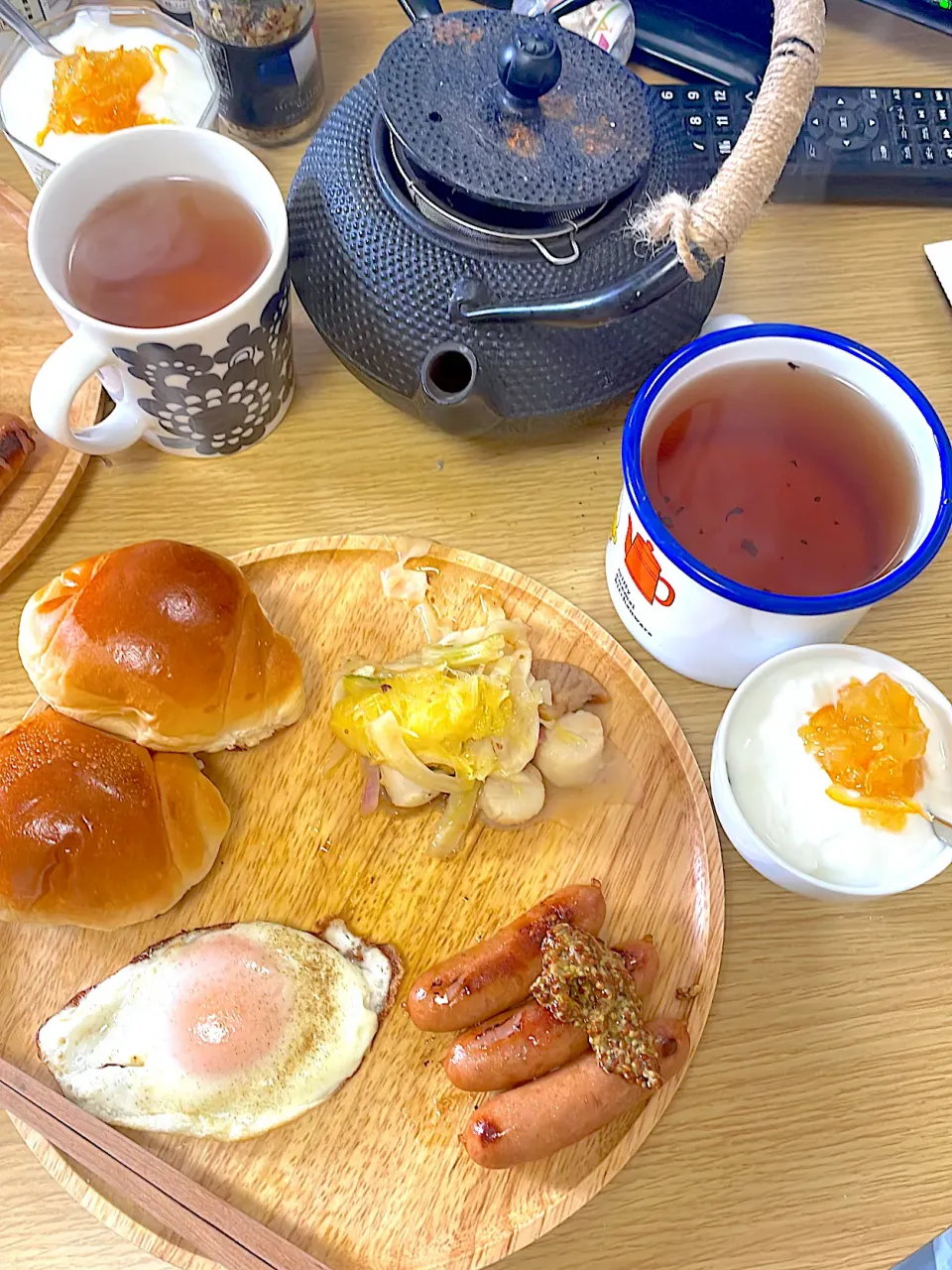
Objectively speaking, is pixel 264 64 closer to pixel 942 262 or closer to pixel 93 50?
pixel 93 50

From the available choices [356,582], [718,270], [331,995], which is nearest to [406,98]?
[718,270]

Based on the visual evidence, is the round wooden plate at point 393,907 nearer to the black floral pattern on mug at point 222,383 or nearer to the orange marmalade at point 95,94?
the black floral pattern on mug at point 222,383

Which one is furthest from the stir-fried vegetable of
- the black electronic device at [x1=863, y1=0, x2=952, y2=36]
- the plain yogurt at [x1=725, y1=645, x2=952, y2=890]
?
the black electronic device at [x1=863, y1=0, x2=952, y2=36]

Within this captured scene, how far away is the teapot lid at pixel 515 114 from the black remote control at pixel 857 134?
1.39 ft

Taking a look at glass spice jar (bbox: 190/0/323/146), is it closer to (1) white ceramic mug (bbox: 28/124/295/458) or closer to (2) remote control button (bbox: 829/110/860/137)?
(1) white ceramic mug (bbox: 28/124/295/458)

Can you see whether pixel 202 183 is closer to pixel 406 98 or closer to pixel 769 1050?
pixel 406 98

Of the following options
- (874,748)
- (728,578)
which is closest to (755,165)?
(728,578)

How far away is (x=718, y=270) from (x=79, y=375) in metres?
0.71

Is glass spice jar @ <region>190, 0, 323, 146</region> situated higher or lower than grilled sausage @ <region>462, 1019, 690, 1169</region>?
higher

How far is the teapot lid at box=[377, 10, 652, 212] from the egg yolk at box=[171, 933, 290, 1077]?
0.78m

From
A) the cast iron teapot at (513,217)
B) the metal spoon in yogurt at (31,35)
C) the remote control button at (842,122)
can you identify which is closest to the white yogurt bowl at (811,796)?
the cast iron teapot at (513,217)

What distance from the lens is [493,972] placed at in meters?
0.91

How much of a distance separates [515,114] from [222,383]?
0.40m

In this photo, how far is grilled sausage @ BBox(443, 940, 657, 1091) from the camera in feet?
2.89
